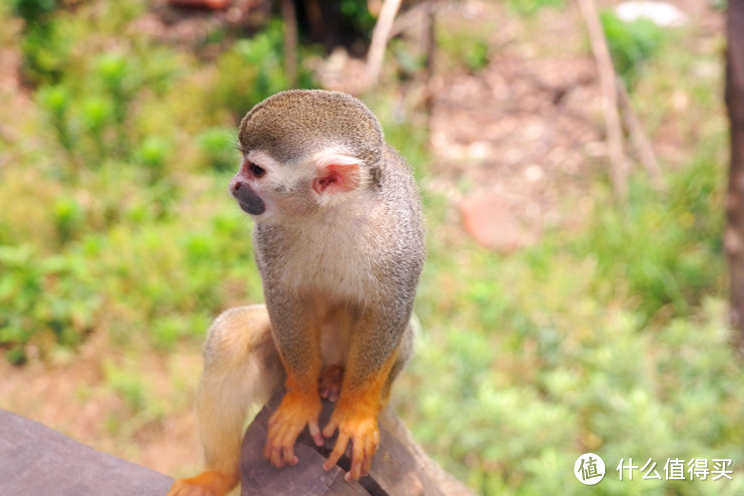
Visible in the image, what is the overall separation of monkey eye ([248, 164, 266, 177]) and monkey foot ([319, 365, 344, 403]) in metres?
0.83

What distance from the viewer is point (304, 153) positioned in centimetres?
169

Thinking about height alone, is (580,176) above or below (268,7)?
below

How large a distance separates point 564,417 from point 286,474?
1.70m

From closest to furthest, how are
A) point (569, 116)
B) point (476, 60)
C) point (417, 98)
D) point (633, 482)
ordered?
point (633, 482) < point (417, 98) < point (569, 116) < point (476, 60)

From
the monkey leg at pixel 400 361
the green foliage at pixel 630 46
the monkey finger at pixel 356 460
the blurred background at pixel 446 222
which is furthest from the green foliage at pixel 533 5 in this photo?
the monkey finger at pixel 356 460

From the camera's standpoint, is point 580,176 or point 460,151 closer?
→ point 580,176

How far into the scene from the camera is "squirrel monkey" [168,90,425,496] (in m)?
1.70

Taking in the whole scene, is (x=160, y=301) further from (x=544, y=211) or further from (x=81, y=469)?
(x=544, y=211)

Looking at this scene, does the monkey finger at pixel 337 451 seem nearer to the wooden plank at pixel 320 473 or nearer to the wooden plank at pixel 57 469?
the wooden plank at pixel 320 473

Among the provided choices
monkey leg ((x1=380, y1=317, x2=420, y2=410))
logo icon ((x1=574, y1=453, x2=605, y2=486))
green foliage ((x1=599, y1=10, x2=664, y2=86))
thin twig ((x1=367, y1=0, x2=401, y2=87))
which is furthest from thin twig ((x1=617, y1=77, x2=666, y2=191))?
monkey leg ((x1=380, y1=317, x2=420, y2=410))

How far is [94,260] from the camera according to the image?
13.7ft

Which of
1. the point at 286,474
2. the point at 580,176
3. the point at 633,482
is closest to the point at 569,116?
the point at 580,176

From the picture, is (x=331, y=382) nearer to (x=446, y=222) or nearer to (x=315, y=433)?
(x=315, y=433)

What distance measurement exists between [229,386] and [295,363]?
0.32 meters
